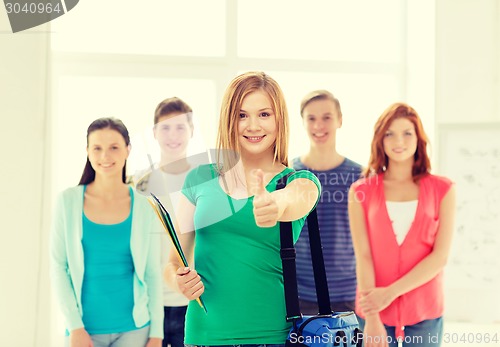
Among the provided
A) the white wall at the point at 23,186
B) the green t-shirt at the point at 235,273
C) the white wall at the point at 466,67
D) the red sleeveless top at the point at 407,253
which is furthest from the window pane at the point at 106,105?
the green t-shirt at the point at 235,273

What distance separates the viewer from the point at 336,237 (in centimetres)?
302

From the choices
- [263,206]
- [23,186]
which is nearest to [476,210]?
[263,206]

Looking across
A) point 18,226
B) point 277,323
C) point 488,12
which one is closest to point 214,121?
point 18,226

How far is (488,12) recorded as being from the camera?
3545mm

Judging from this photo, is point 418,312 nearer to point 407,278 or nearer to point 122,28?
point 407,278

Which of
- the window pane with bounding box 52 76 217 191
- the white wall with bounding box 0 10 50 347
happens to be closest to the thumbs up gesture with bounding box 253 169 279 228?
the window pane with bounding box 52 76 217 191

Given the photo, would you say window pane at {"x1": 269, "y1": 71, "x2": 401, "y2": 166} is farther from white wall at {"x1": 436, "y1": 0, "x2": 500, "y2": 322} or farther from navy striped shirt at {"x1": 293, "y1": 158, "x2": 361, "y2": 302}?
navy striped shirt at {"x1": 293, "y1": 158, "x2": 361, "y2": 302}

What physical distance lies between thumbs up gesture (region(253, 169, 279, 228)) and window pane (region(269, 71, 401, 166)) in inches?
86.1

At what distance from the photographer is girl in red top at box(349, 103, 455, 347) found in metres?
2.84

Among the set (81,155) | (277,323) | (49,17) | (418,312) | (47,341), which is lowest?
(47,341)

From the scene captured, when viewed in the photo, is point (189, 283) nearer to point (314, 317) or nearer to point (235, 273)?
point (235, 273)

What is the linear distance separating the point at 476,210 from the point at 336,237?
102 cm

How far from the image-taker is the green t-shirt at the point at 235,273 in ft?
5.30

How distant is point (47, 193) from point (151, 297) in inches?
38.1
